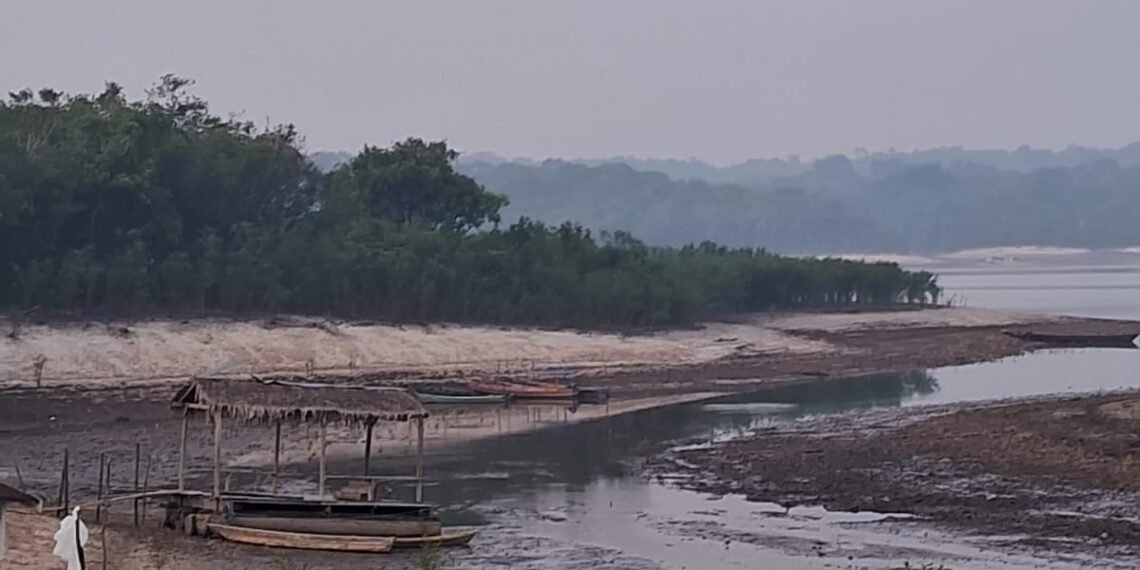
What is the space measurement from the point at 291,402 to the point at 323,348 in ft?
87.4

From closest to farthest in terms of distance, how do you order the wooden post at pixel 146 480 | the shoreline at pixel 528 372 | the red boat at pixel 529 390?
the wooden post at pixel 146 480 < the shoreline at pixel 528 372 < the red boat at pixel 529 390

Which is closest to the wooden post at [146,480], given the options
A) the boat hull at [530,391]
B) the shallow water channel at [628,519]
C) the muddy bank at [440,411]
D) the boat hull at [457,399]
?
the muddy bank at [440,411]

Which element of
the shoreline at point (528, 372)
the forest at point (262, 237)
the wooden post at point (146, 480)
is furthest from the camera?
the forest at point (262, 237)

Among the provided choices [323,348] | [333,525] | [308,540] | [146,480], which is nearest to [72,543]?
[308,540]

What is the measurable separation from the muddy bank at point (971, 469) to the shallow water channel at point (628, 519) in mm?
980

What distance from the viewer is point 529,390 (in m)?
49.9

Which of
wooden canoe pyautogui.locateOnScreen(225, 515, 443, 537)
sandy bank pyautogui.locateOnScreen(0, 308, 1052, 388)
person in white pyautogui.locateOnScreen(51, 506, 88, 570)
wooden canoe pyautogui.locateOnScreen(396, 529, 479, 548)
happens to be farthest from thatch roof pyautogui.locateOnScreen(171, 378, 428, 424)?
sandy bank pyautogui.locateOnScreen(0, 308, 1052, 388)

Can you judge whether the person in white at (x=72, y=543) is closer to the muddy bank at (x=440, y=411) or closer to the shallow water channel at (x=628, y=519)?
the shallow water channel at (x=628, y=519)

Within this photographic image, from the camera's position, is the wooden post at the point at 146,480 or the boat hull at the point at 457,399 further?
the boat hull at the point at 457,399

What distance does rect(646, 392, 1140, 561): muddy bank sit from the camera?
93.6ft

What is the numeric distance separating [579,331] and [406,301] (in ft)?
24.2

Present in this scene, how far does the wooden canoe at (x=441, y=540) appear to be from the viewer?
26703 mm

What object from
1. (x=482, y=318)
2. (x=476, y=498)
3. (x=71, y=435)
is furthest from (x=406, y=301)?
(x=476, y=498)

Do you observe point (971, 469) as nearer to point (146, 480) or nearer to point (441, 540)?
point (441, 540)
